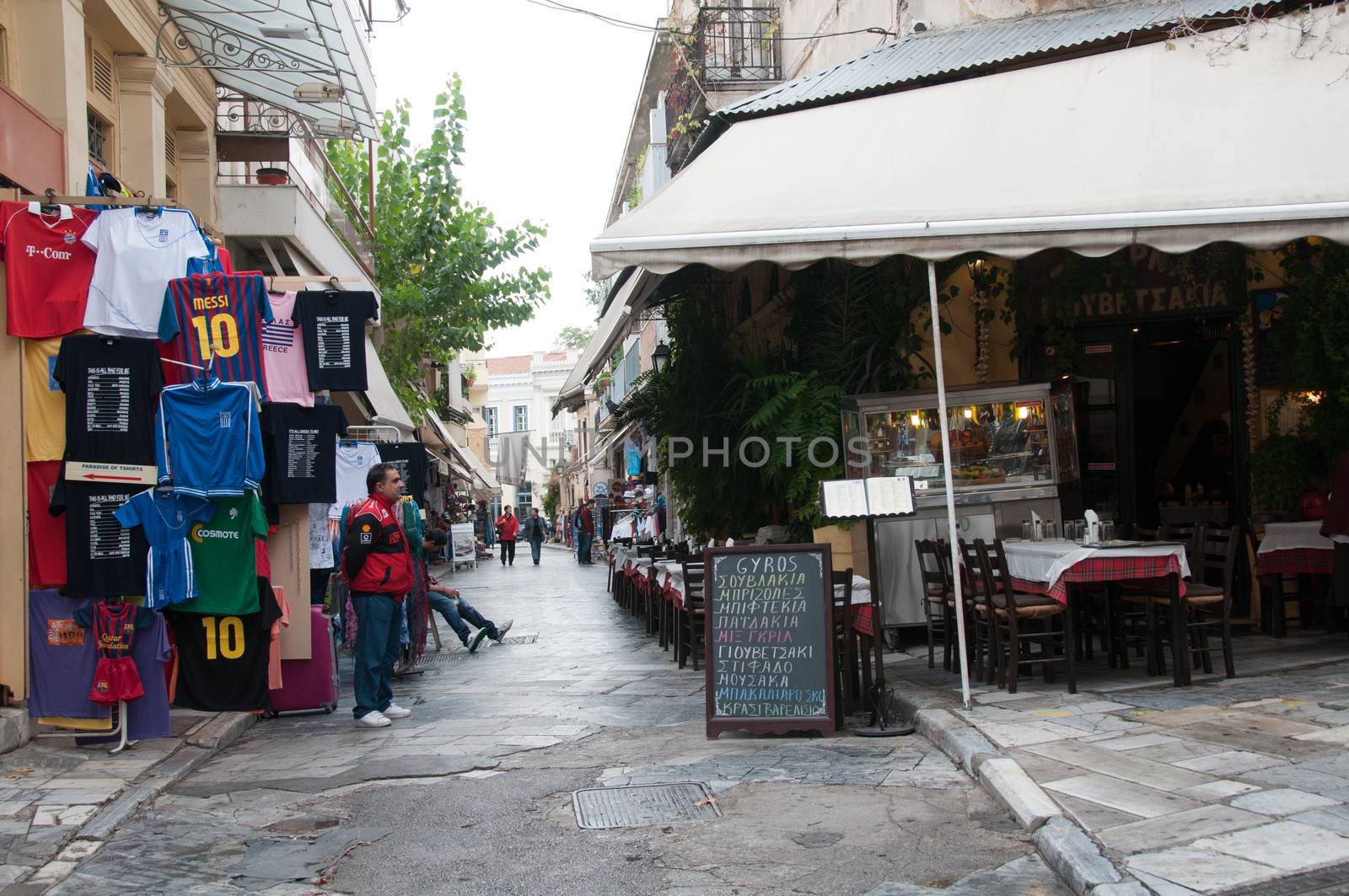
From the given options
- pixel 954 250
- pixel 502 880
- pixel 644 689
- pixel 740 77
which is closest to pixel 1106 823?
pixel 502 880

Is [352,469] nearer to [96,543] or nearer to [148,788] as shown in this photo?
[96,543]

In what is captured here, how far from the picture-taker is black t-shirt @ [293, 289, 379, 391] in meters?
9.12

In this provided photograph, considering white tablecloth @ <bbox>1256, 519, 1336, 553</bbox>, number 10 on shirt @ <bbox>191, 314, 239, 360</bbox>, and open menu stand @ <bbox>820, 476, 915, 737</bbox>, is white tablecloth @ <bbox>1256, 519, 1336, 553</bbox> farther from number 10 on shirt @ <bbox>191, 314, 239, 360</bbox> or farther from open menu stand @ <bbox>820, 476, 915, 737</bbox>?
number 10 on shirt @ <bbox>191, 314, 239, 360</bbox>

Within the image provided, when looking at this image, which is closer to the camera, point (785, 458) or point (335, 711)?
point (335, 711)

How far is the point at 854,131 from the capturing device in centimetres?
959

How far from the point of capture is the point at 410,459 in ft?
45.7

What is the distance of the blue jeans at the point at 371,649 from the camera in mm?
8609

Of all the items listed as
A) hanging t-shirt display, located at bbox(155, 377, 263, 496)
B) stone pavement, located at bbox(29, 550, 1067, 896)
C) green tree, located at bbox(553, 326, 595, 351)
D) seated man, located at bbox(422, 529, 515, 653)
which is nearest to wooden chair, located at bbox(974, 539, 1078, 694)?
stone pavement, located at bbox(29, 550, 1067, 896)

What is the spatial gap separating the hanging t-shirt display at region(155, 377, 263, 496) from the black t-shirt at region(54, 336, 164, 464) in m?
0.11

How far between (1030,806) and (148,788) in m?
4.62

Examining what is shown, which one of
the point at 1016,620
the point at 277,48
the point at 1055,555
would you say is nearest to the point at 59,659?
the point at 1016,620

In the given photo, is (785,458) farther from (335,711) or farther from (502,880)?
(502,880)

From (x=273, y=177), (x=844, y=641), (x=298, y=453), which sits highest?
(x=273, y=177)

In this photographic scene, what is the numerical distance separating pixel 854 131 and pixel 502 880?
6758mm
